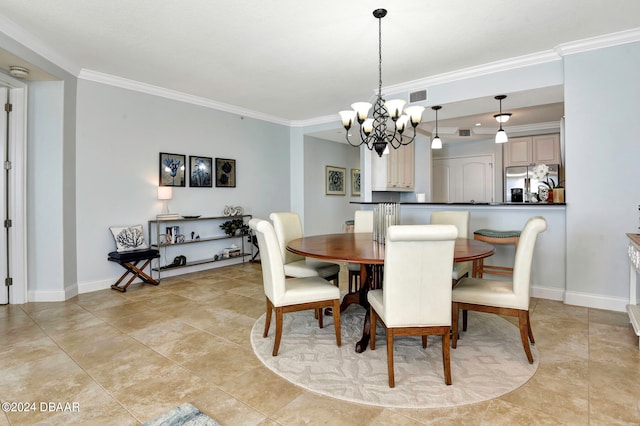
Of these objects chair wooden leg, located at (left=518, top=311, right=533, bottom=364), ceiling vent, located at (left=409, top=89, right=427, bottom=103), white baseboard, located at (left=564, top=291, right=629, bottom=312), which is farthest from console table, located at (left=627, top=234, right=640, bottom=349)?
ceiling vent, located at (left=409, top=89, right=427, bottom=103)

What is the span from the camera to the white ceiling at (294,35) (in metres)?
2.70

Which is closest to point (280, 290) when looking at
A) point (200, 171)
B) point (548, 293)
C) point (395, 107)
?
point (395, 107)

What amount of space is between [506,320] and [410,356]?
1254 mm

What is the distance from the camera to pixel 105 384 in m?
2.02

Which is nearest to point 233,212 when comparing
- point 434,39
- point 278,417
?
point 434,39

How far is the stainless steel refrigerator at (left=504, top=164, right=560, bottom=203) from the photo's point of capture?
628 cm

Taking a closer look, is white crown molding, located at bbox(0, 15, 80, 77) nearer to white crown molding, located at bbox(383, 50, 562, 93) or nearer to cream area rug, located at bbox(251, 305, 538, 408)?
cream area rug, located at bbox(251, 305, 538, 408)

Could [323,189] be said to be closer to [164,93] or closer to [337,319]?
[164,93]

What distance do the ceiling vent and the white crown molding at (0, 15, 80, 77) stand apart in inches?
157

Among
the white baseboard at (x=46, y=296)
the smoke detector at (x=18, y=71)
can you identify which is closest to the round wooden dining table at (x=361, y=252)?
the white baseboard at (x=46, y=296)

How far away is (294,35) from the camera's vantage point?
10.3 feet

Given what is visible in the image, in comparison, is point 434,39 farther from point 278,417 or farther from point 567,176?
point 278,417

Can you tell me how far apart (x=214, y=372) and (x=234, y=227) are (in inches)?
136

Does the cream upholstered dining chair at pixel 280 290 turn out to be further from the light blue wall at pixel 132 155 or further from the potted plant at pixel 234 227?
the potted plant at pixel 234 227
